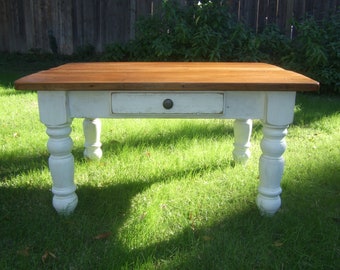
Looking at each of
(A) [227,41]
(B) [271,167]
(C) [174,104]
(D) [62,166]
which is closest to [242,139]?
(B) [271,167]

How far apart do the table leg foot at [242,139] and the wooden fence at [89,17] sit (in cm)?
324

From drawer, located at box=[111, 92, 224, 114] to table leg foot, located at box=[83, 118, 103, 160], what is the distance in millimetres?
806

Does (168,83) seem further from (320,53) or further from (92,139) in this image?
(320,53)

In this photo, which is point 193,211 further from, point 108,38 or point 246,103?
point 108,38

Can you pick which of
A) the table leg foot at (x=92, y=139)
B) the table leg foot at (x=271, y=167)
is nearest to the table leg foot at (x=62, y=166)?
the table leg foot at (x=92, y=139)

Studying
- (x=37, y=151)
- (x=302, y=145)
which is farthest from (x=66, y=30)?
(x=302, y=145)

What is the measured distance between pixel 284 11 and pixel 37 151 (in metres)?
4.18

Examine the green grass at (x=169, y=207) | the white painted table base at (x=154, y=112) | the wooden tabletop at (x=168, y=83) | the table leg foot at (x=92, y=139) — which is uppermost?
the wooden tabletop at (x=168, y=83)

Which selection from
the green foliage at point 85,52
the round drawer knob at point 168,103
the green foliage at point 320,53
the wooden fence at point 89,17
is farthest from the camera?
the green foliage at point 85,52

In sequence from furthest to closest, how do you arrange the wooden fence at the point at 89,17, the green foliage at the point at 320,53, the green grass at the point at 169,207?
1. the wooden fence at the point at 89,17
2. the green foliage at the point at 320,53
3. the green grass at the point at 169,207

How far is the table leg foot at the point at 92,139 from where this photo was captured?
96.0 inches

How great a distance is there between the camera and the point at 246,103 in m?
1.68

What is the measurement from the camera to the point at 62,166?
1.75 meters

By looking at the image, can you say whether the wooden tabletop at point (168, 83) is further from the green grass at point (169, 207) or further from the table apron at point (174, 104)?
the green grass at point (169, 207)
